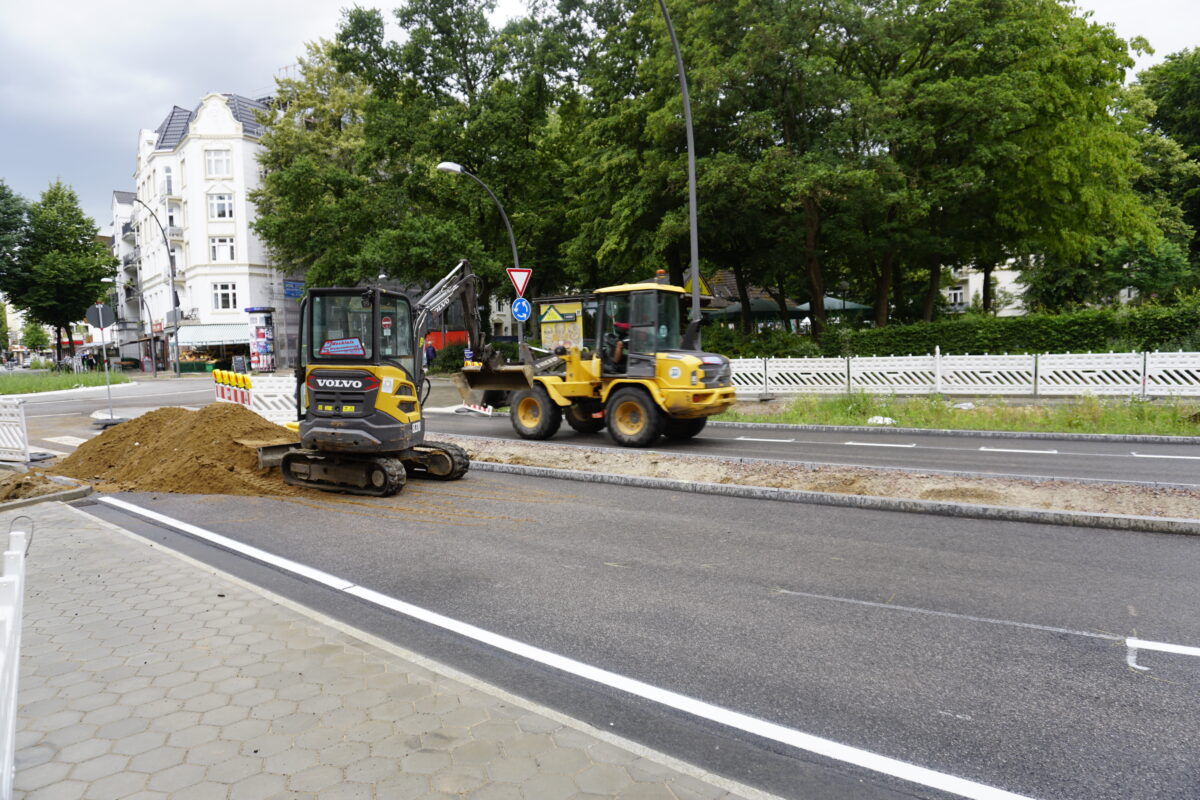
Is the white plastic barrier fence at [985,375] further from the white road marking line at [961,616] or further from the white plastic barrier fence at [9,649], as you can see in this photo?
the white plastic barrier fence at [9,649]

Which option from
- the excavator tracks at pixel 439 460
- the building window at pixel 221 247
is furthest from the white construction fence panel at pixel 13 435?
the building window at pixel 221 247

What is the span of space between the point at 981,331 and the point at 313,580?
2243cm

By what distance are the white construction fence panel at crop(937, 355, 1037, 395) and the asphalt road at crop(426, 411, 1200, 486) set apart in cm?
608

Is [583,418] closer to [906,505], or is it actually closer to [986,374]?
[906,505]

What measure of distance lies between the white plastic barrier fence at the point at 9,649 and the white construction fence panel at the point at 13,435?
12.0 m

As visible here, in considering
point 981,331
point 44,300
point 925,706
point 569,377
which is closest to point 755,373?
point 981,331

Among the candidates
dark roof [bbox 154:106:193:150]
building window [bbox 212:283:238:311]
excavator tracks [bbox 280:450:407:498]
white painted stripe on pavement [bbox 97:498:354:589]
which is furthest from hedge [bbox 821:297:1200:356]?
dark roof [bbox 154:106:193:150]

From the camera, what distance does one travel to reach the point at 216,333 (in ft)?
163

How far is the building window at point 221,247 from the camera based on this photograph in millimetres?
50806

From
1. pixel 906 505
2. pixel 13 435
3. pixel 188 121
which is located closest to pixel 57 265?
pixel 188 121

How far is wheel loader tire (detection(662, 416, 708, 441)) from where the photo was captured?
13.5 metres

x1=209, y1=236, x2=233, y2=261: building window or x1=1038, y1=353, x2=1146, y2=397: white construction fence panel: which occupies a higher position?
x1=209, y1=236, x2=233, y2=261: building window

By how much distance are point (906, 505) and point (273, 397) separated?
50.1ft

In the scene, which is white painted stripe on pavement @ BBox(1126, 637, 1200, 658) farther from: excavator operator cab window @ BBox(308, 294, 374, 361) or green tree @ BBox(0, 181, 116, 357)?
green tree @ BBox(0, 181, 116, 357)
